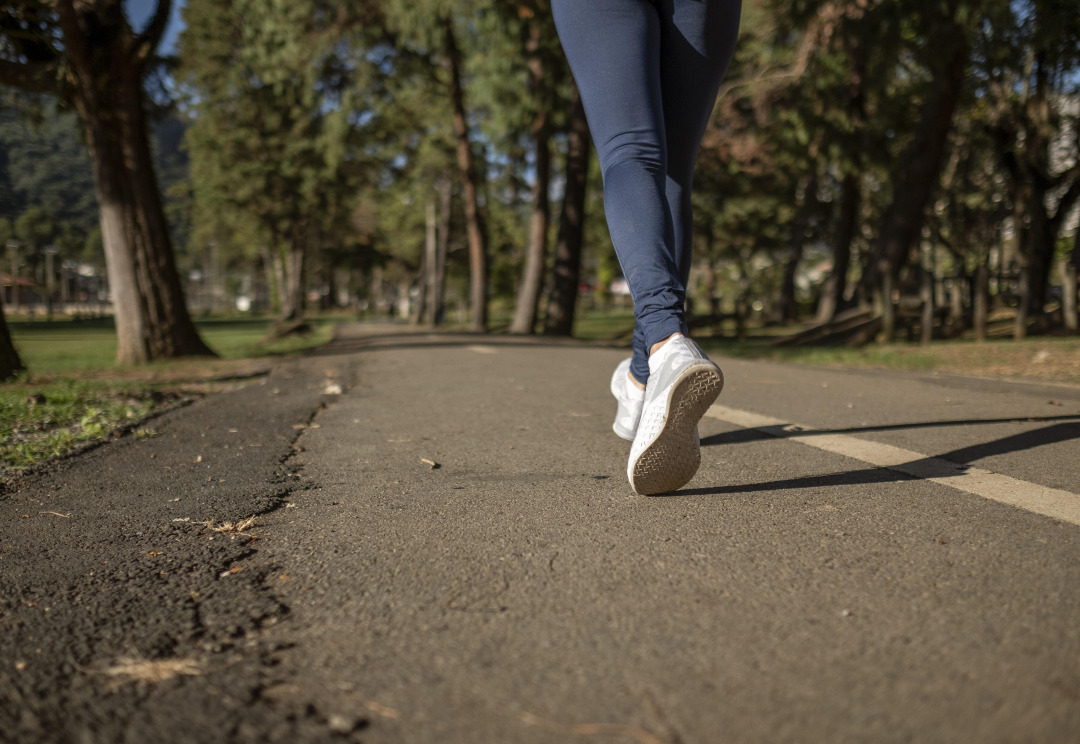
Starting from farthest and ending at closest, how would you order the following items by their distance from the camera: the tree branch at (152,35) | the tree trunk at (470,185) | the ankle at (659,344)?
the tree trunk at (470,185) < the tree branch at (152,35) < the ankle at (659,344)

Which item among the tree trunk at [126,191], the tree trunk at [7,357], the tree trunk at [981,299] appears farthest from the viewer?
the tree trunk at [981,299]

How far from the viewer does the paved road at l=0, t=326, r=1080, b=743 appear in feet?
3.60

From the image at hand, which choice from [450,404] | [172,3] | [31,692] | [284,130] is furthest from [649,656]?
[284,130]

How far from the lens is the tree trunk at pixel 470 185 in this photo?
22469 mm

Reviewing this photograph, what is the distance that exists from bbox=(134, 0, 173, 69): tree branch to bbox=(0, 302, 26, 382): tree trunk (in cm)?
523

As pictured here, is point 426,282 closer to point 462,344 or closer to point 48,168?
point 462,344

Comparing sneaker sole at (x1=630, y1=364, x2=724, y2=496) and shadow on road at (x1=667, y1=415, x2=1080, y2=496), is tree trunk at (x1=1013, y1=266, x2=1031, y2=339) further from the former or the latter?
sneaker sole at (x1=630, y1=364, x2=724, y2=496)

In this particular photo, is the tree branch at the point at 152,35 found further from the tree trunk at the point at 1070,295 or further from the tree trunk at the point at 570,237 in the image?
the tree trunk at the point at 1070,295

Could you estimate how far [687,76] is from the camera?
8.73 feet

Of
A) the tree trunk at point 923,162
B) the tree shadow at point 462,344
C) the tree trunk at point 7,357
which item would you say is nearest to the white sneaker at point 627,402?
the tree trunk at point 7,357

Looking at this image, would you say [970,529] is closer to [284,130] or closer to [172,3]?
[172,3]

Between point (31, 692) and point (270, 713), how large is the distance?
0.39 m

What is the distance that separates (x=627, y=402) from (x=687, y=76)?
1153mm

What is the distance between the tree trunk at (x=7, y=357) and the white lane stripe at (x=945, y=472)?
5.79 metres
